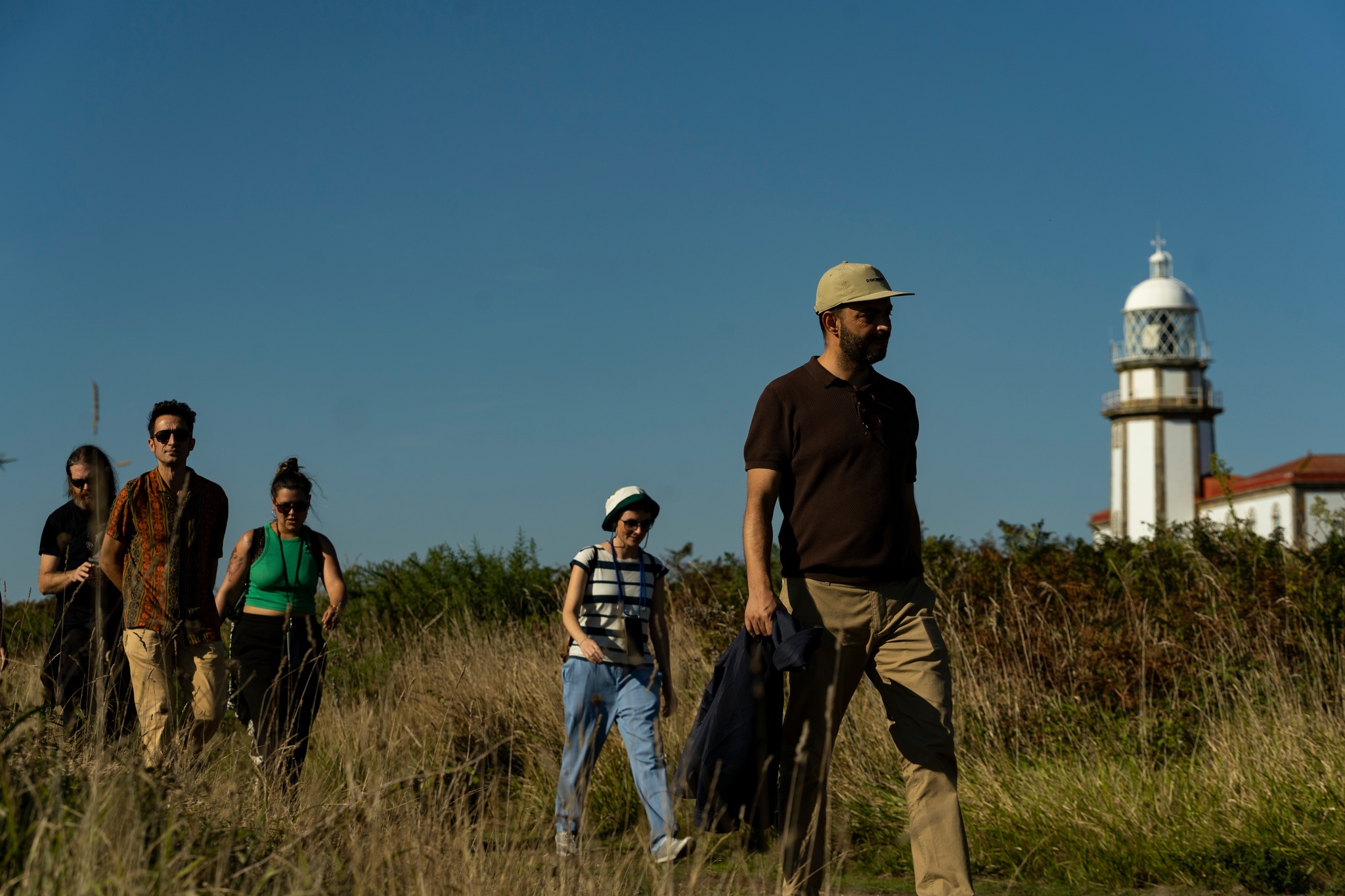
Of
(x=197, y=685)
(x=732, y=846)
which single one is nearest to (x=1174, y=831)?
(x=732, y=846)

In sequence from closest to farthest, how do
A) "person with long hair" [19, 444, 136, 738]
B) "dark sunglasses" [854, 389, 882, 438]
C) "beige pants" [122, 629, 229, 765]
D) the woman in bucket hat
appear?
"dark sunglasses" [854, 389, 882, 438], "beige pants" [122, 629, 229, 765], "person with long hair" [19, 444, 136, 738], the woman in bucket hat

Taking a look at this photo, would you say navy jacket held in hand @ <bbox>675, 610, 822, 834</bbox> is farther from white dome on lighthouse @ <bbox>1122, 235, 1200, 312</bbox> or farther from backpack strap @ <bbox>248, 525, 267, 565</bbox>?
white dome on lighthouse @ <bbox>1122, 235, 1200, 312</bbox>

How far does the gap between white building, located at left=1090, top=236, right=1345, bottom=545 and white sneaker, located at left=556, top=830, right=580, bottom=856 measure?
58263mm

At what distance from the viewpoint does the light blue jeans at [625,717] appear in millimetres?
6113

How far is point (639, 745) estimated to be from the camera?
6.21m

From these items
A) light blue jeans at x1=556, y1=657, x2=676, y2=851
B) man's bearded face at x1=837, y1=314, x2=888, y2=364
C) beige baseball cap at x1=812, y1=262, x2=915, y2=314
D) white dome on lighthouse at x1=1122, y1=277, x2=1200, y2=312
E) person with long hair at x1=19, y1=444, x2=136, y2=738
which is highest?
white dome on lighthouse at x1=1122, y1=277, x2=1200, y2=312

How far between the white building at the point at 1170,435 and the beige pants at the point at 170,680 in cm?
5844

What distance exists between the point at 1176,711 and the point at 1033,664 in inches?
40.8

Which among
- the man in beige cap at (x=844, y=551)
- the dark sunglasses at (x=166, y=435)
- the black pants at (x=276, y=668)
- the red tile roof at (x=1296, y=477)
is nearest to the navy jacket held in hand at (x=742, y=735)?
the man in beige cap at (x=844, y=551)

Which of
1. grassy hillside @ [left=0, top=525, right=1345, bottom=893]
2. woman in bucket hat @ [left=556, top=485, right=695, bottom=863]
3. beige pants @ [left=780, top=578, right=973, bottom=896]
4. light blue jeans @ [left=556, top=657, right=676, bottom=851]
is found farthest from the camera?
woman in bucket hat @ [left=556, top=485, right=695, bottom=863]

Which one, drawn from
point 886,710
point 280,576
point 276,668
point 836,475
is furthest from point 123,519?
point 886,710

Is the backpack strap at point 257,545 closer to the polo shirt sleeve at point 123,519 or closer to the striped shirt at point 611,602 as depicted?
the polo shirt sleeve at point 123,519

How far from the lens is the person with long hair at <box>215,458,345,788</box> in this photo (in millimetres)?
6324

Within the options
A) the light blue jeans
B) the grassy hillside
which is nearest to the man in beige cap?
the grassy hillside
